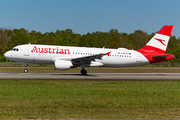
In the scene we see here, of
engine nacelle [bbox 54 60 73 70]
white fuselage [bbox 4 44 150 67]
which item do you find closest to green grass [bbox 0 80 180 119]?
engine nacelle [bbox 54 60 73 70]

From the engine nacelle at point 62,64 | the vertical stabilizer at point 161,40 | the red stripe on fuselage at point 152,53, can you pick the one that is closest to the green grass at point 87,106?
the engine nacelle at point 62,64

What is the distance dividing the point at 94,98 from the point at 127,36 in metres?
150

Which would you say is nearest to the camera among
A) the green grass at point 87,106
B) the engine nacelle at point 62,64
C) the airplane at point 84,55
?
the green grass at point 87,106

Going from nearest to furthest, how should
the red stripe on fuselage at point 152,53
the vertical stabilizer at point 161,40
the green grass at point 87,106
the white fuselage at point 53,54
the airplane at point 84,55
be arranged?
1. the green grass at point 87,106
2. the airplane at point 84,55
3. the white fuselage at point 53,54
4. the red stripe on fuselage at point 152,53
5. the vertical stabilizer at point 161,40

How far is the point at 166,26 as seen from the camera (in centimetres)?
3709

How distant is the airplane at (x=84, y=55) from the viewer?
32.6 m

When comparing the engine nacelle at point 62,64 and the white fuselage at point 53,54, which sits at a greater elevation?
the white fuselage at point 53,54

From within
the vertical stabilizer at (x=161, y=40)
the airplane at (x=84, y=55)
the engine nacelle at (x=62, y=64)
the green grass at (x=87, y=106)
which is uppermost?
the vertical stabilizer at (x=161, y=40)

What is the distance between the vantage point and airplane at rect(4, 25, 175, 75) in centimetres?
3262

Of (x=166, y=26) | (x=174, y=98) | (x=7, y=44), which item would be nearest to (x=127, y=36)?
(x=7, y=44)

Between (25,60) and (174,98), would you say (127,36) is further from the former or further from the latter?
(174,98)

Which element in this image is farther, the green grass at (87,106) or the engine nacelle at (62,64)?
the engine nacelle at (62,64)

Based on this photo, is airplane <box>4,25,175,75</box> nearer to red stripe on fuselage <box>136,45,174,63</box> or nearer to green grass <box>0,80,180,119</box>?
red stripe on fuselage <box>136,45,174,63</box>

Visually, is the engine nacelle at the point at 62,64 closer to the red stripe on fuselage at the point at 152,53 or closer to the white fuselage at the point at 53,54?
the white fuselage at the point at 53,54
